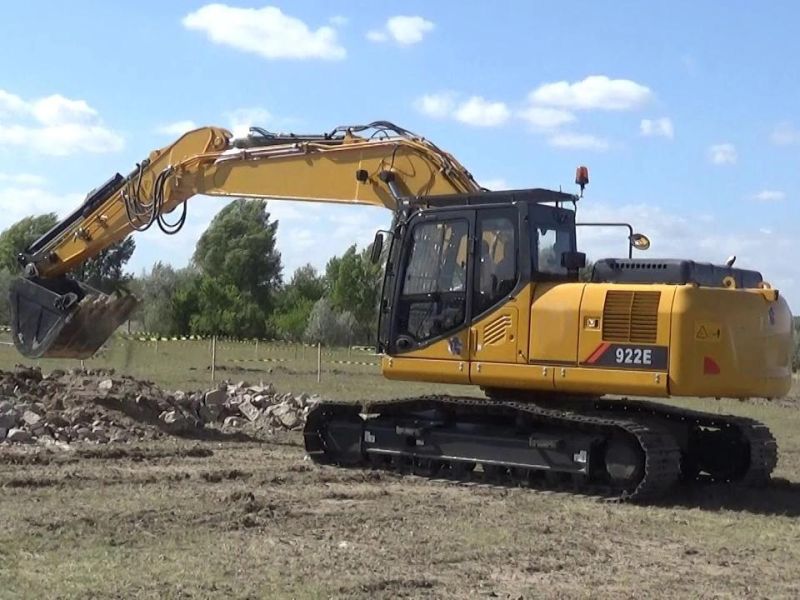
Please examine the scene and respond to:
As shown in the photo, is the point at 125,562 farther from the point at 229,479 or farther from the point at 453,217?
the point at 453,217

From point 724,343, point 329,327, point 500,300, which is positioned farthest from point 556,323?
point 329,327

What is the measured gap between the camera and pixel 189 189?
15.8 meters

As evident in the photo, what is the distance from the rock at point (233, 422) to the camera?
17719mm

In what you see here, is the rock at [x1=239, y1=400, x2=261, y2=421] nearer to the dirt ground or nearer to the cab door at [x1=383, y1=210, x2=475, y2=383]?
the dirt ground

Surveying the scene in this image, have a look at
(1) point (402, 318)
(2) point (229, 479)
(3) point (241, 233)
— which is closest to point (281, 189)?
(1) point (402, 318)

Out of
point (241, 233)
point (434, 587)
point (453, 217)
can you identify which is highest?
point (241, 233)

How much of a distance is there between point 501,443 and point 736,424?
7.80ft

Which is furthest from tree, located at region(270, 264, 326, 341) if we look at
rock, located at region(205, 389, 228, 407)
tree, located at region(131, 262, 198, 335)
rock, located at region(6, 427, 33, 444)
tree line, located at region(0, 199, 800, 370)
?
rock, located at region(6, 427, 33, 444)

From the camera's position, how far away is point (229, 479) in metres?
12.4

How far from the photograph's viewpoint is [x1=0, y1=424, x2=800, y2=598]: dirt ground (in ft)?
25.6

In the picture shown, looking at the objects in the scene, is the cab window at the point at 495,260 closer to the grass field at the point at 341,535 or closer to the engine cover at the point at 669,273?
the engine cover at the point at 669,273

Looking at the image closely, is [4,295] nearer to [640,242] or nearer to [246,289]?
[246,289]

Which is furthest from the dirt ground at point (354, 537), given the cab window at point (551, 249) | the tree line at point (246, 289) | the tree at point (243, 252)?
the tree at point (243, 252)

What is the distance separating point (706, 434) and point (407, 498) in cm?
350
